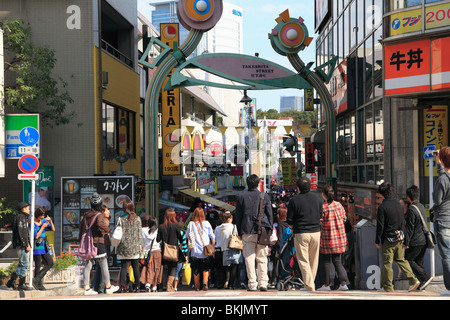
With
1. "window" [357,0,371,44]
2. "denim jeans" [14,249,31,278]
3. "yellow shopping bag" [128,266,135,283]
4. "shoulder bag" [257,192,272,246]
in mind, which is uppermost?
"window" [357,0,371,44]

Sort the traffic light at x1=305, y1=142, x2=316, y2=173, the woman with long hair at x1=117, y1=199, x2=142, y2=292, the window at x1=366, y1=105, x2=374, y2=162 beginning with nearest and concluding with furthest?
the woman with long hair at x1=117, y1=199, x2=142, y2=292
the window at x1=366, y1=105, x2=374, y2=162
the traffic light at x1=305, y1=142, x2=316, y2=173

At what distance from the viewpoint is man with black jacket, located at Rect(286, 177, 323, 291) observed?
873cm

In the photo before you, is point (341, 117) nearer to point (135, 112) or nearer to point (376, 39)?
point (376, 39)

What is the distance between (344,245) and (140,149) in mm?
18950

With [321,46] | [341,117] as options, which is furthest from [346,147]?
[321,46]

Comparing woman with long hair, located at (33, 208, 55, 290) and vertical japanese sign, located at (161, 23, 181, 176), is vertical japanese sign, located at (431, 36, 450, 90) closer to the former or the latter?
woman with long hair, located at (33, 208, 55, 290)

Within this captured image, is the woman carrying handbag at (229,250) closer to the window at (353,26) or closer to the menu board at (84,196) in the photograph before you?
the menu board at (84,196)

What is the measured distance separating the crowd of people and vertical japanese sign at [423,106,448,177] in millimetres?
5618

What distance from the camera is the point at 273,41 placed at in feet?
59.7

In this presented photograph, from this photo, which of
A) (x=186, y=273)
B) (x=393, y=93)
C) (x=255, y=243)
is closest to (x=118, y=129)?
(x=393, y=93)

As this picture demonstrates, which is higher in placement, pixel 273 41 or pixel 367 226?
pixel 273 41

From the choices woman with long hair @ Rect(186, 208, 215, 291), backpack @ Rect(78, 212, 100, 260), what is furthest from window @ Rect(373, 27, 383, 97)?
backpack @ Rect(78, 212, 100, 260)

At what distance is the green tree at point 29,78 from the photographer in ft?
54.6

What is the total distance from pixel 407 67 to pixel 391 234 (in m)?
6.83
